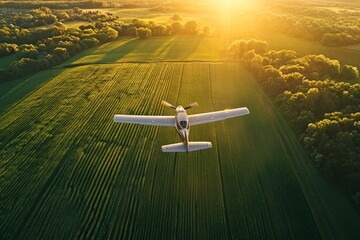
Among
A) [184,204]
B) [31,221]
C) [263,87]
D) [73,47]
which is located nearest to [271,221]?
[184,204]

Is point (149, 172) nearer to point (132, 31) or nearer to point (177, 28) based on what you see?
point (132, 31)

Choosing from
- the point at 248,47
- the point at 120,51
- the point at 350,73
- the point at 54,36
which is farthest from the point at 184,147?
the point at 54,36

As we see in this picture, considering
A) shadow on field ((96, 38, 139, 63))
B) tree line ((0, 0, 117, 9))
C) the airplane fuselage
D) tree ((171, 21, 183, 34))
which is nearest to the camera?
the airplane fuselage

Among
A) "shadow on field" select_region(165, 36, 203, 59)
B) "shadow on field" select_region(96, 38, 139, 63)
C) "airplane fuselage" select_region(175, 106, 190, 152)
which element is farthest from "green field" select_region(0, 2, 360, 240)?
"shadow on field" select_region(165, 36, 203, 59)

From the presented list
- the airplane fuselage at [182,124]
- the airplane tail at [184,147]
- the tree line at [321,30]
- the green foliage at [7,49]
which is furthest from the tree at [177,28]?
the airplane tail at [184,147]

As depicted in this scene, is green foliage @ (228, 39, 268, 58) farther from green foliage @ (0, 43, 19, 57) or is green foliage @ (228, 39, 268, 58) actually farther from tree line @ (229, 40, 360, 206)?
green foliage @ (0, 43, 19, 57)

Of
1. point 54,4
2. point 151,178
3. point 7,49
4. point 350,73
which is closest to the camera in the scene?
point 151,178
